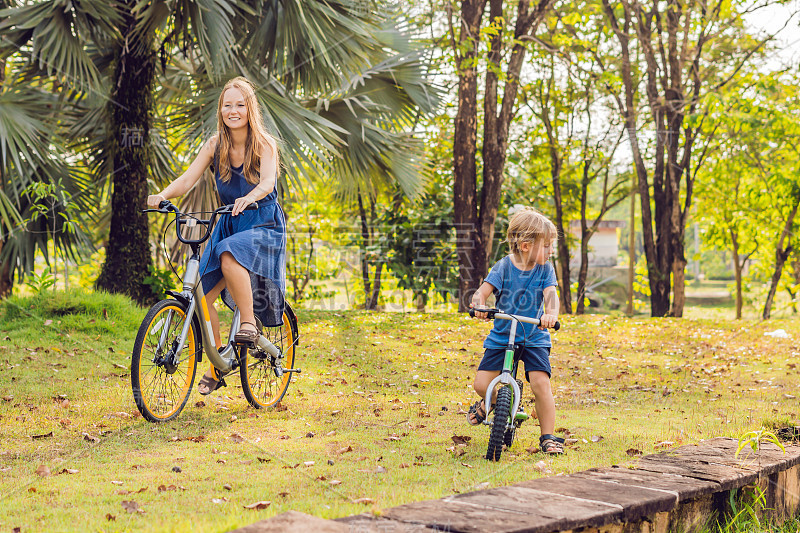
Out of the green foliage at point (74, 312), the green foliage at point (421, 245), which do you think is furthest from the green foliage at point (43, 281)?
the green foliage at point (421, 245)

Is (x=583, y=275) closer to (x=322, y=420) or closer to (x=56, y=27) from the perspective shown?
(x=56, y=27)

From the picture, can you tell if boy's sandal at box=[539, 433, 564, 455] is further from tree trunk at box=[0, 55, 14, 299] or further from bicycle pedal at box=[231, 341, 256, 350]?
tree trunk at box=[0, 55, 14, 299]

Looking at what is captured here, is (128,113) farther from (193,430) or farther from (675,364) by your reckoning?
(675,364)

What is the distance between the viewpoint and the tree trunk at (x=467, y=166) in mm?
11430

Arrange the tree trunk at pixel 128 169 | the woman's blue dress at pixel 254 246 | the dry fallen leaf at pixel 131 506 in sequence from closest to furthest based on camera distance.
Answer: the dry fallen leaf at pixel 131 506 < the woman's blue dress at pixel 254 246 < the tree trunk at pixel 128 169

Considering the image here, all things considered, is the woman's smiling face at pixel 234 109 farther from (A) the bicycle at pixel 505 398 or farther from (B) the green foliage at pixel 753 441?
(B) the green foliage at pixel 753 441

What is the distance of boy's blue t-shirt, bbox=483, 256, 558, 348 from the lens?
3852 mm

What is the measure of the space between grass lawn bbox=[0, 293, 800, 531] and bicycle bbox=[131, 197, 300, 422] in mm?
199

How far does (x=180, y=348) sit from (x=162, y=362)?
0.40ft

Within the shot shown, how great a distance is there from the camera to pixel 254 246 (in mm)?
4086

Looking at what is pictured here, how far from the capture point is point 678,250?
14031 mm

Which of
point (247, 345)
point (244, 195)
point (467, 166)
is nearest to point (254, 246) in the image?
point (244, 195)

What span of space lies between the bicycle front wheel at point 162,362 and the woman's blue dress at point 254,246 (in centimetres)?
31

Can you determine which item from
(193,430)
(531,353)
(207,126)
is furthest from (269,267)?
(207,126)
